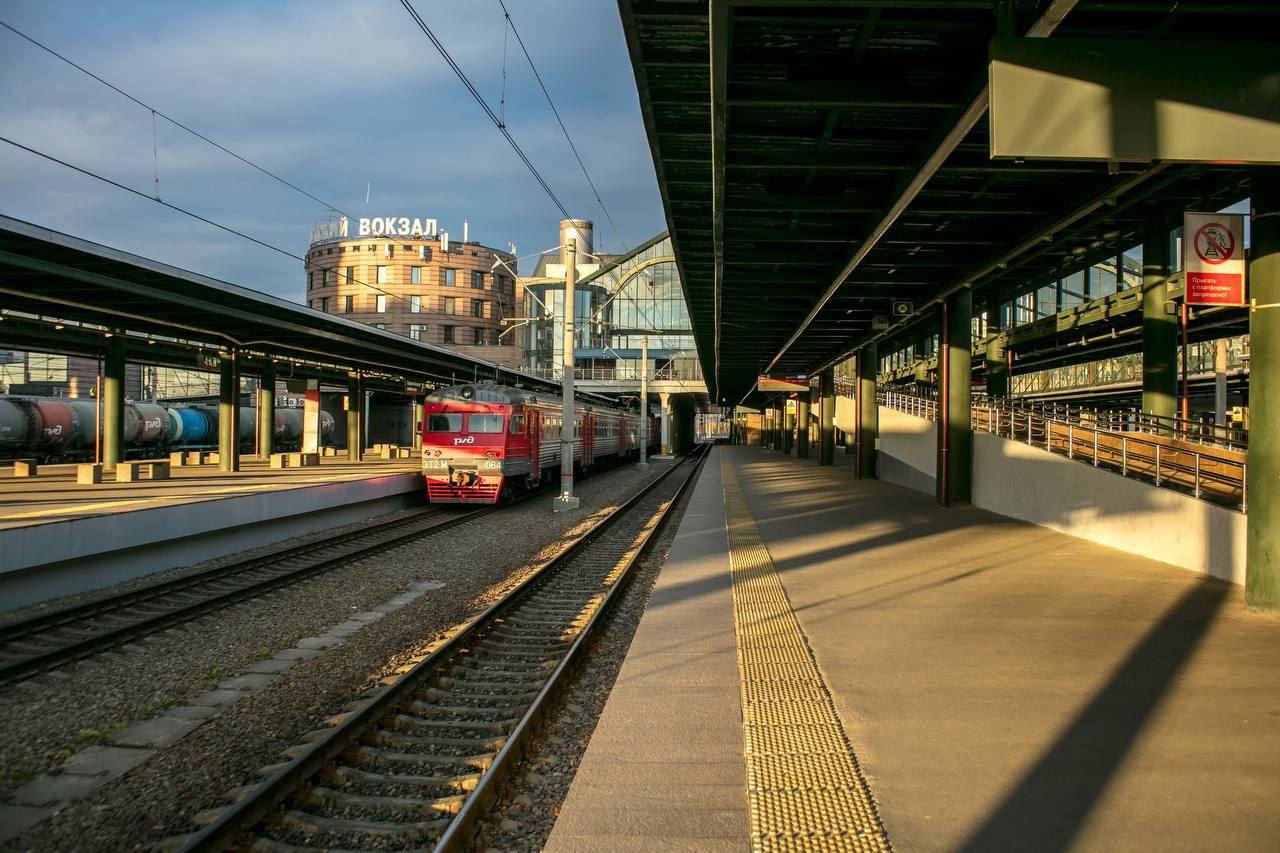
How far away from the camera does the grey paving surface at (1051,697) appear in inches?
164

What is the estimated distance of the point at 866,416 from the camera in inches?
1205

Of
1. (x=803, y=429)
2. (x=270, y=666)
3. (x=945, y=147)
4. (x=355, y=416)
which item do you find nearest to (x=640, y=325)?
(x=803, y=429)

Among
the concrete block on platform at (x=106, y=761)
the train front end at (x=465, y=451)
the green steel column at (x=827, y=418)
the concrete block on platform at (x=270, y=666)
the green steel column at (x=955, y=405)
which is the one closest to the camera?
the concrete block on platform at (x=106, y=761)

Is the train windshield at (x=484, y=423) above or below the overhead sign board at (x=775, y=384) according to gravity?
below

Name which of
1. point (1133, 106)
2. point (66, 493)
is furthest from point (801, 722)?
point (66, 493)

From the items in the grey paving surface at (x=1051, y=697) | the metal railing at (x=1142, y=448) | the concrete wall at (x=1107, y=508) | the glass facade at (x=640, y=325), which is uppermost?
the glass facade at (x=640, y=325)

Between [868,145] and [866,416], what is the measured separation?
20.5m

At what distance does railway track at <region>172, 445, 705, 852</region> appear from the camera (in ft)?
14.3

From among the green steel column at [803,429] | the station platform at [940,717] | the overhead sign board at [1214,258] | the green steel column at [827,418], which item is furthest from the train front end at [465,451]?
the green steel column at [803,429]

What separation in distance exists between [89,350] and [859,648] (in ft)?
87.5

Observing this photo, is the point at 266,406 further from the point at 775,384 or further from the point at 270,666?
the point at 270,666

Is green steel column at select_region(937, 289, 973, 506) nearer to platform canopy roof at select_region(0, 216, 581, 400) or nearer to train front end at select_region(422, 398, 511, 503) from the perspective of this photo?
train front end at select_region(422, 398, 511, 503)

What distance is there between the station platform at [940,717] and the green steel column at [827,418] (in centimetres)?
2910

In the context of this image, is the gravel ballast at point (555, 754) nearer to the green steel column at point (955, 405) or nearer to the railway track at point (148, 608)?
the railway track at point (148, 608)
